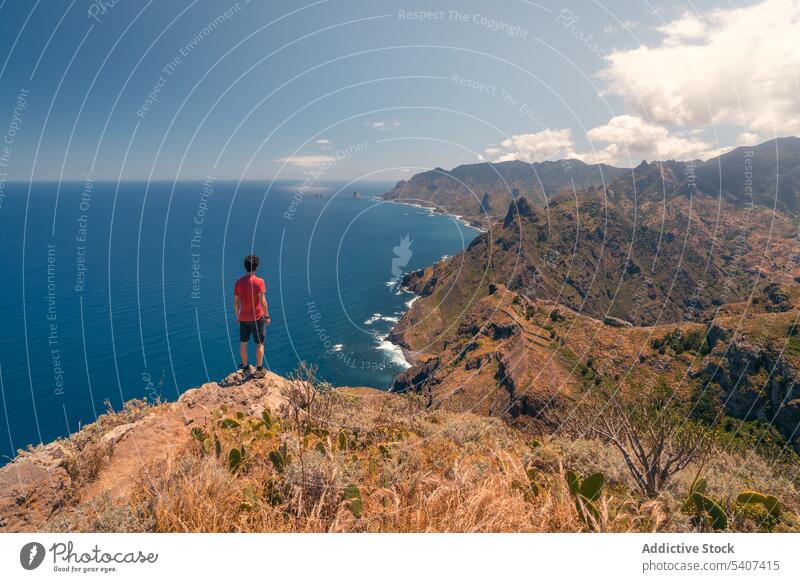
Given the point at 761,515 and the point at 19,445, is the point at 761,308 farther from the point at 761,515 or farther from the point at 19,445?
the point at 19,445

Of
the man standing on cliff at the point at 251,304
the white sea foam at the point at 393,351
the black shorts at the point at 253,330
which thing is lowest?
the white sea foam at the point at 393,351

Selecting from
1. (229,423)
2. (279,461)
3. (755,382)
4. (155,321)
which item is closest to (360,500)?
(279,461)

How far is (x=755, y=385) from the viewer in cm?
5944

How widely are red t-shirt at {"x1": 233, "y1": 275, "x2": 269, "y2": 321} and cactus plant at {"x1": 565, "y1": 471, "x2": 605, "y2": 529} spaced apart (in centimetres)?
831

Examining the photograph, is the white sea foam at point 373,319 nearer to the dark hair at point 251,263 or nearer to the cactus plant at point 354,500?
the dark hair at point 251,263

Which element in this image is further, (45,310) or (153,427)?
(45,310)

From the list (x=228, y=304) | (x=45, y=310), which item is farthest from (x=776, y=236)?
(x=45, y=310)

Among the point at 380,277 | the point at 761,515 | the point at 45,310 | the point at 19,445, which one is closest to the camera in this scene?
the point at 761,515

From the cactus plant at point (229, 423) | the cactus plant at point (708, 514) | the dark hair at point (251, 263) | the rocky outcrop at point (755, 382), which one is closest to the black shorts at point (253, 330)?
the dark hair at point (251, 263)

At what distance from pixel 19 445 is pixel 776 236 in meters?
284

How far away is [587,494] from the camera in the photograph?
5105 millimetres

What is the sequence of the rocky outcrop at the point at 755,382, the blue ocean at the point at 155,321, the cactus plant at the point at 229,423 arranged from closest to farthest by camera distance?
the cactus plant at the point at 229,423 < the rocky outcrop at the point at 755,382 < the blue ocean at the point at 155,321

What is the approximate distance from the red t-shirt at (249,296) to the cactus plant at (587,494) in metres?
8.31

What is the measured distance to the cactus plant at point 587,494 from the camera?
4.65 m
